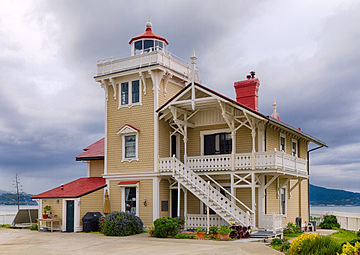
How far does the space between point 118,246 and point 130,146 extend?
→ 907cm

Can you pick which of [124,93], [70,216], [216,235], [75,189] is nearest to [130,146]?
[124,93]

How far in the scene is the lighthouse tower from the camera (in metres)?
26.1

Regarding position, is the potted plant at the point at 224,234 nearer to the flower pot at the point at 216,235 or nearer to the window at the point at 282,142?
the flower pot at the point at 216,235

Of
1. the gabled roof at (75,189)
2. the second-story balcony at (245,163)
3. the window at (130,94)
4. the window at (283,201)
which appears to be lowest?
the window at (283,201)

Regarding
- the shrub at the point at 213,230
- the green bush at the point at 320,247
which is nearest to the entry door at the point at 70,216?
the shrub at the point at 213,230

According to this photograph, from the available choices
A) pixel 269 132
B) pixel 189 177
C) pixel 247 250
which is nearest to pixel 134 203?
pixel 189 177

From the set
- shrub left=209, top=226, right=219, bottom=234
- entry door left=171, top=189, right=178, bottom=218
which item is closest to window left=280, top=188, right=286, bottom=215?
entry door left=171, top=189, right=178, bottom=218

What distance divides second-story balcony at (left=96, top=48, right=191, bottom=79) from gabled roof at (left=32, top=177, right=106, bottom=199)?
7009mm

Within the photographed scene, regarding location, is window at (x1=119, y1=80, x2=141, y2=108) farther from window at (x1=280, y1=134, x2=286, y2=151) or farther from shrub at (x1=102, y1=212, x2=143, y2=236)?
window at (x1=280, y1=134, x2=286, y2=151)

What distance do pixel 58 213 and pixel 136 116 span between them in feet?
24.4

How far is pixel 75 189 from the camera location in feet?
91.5

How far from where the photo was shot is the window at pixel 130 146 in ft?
88.3

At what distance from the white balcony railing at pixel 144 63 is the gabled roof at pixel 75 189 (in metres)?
7.07

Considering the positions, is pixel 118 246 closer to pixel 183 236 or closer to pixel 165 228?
pixel 165 228
